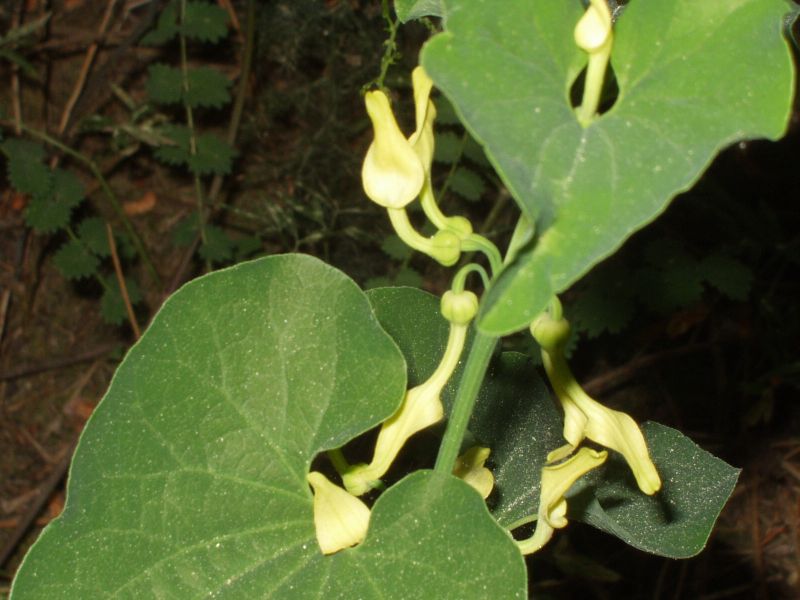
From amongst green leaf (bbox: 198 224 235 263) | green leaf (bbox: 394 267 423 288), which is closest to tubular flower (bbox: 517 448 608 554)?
green leaf (bbox: 394 267 423 288)

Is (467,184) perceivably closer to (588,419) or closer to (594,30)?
(588,419)

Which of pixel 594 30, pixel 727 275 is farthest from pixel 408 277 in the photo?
pixel 594 30

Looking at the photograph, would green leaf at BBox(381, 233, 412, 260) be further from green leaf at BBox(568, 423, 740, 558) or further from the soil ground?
green leaf at BBox(568, 423, 740, 558)

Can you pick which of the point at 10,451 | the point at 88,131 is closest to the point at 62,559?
the point at 10,451

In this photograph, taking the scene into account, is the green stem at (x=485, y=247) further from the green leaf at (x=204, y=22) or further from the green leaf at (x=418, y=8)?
the green leaf at (x=204, y=22)

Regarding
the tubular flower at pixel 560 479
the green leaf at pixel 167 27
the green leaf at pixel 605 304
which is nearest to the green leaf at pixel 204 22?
the green leaf at pixel 167 27

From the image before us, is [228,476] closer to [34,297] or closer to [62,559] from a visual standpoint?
[62,559]

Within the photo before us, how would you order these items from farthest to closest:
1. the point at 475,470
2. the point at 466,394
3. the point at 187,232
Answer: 1. the point at 187,232
2. the point at 475,470
3. the point at 466,394
